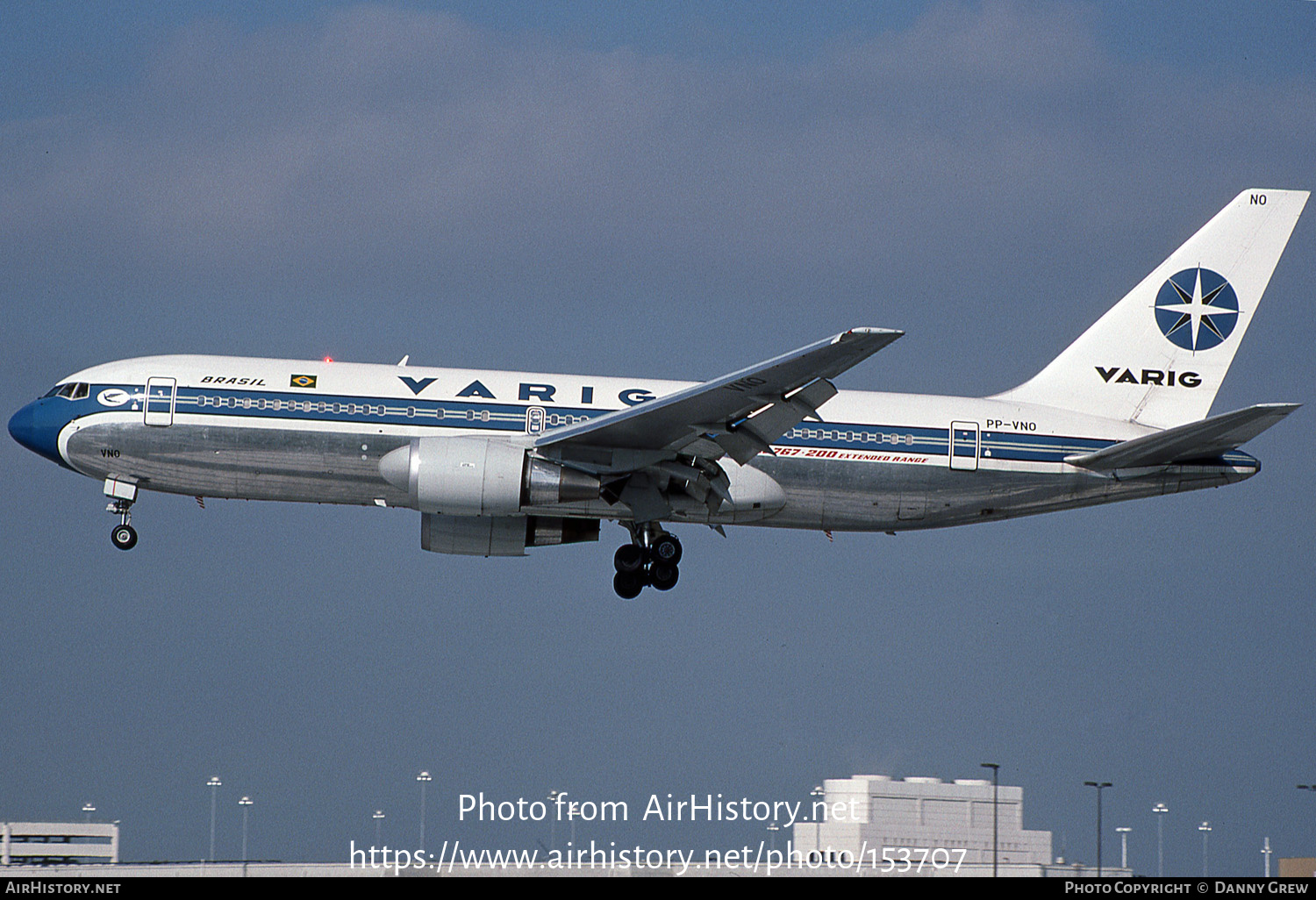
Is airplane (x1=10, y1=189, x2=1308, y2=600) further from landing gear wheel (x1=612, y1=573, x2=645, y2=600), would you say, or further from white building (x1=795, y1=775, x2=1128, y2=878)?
white building (x1=795, y1=775, x2=1128, y2=878)

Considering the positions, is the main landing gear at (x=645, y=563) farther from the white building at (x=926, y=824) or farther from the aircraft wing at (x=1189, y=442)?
the white building at (x=926, y=824)

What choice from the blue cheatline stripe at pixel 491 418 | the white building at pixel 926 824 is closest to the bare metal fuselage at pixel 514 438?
the blue cheatline stripe at pixel 491 418

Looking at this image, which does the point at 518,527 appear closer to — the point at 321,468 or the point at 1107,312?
the point at 321,468

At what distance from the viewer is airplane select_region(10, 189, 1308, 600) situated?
95.7ft

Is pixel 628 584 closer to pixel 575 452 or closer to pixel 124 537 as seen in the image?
pixel 575 452

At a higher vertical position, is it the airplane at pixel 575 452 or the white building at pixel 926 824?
the airplane at pixel 575 452

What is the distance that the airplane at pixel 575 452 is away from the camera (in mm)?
29172

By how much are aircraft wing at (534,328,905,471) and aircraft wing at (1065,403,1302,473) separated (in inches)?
283

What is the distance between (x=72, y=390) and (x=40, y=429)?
1078 mm

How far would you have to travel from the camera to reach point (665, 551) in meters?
32.0

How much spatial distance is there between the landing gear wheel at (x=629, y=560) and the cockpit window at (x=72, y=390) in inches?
459

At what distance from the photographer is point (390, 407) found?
1198 inches
